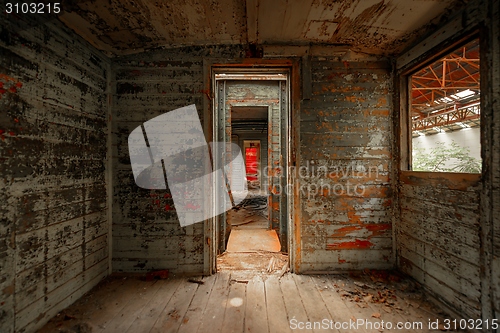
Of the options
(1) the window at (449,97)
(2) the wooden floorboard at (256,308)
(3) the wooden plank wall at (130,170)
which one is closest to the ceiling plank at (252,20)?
(3) the wooden plank wall at (130,170)

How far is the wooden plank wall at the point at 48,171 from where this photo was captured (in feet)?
4.69

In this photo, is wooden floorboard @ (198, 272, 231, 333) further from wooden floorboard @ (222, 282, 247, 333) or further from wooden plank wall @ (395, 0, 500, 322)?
wooden plank wall @ (395, 0, 500, 322)

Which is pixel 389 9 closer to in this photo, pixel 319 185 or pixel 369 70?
pixel 369 70

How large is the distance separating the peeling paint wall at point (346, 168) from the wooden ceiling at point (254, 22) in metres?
0.36

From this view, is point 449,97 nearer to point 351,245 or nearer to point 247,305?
point 351,245

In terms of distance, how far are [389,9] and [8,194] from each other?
3253 mm

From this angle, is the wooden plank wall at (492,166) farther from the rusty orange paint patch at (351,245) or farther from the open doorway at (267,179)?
the open doorway at (267,179)

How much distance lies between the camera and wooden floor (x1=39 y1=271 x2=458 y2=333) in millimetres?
1624

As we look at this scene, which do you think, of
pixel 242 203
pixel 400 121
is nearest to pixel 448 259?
pixel 400 121

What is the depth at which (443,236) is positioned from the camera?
1867mm

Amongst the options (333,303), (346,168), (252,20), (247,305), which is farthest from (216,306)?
(252,20)

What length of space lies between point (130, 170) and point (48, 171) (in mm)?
732

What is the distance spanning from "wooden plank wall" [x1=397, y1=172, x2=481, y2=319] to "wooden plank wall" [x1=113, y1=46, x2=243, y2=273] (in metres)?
2.29

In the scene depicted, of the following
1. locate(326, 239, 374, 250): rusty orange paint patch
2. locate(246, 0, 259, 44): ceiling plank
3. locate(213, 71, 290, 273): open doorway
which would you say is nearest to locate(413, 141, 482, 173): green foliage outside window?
locate(326, 239, 374, 250): rusty orange paint patch
